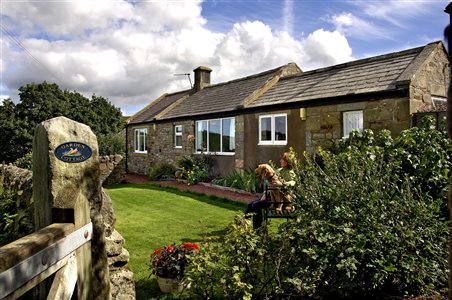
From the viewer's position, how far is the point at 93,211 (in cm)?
323

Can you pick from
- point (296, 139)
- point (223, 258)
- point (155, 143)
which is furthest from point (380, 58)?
point (155, 143)

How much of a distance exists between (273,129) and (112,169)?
8577 mm

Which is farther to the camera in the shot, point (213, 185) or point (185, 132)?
point (185, 132)

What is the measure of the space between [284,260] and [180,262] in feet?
4.42

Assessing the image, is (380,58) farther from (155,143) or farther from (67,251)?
(155,143)

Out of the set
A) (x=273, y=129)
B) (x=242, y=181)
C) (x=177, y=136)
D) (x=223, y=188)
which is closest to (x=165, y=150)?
(x=177, y=136)

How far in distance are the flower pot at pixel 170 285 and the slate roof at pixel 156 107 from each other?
1852 cm

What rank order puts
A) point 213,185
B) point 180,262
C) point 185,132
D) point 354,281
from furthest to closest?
1. point 185,132
2. point 213,185
3. point 180,262
4. point 354,281

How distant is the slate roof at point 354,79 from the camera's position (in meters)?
10.5

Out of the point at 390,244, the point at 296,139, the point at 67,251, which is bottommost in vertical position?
the point at 390,244

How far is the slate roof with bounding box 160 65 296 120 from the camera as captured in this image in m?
16.3

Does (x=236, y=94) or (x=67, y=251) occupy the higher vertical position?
(x=236, y=94)

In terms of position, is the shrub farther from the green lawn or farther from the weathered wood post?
the weathered wood post

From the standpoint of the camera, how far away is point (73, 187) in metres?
2.94
